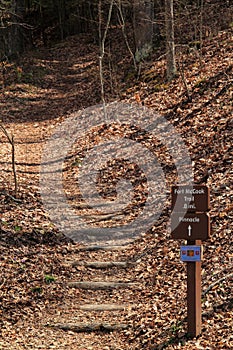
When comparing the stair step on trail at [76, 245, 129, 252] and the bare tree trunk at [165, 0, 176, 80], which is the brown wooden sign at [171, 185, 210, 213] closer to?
the stair step on trail at [76, 245, 129, 252]

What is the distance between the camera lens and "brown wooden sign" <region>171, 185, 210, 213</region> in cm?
562

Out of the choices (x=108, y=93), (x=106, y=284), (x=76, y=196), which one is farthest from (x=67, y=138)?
(x=106, y=284)

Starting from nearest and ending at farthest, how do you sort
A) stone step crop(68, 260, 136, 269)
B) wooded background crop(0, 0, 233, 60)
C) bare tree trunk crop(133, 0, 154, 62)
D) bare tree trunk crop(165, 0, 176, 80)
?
stone step crop(68, 260, 136, 269), bare tree trunk crop(165, 0, 176, 80), wooded background crop(0, 0, 233, 60), bare tree trunk crop(133, 0, 154, 62)

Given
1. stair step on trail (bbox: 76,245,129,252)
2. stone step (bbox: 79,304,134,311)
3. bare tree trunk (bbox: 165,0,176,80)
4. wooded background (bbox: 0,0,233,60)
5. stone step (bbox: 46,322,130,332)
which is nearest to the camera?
stone step (bbox: 46,322,130,332)

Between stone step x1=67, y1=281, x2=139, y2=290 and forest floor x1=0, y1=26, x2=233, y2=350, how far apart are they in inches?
3.9

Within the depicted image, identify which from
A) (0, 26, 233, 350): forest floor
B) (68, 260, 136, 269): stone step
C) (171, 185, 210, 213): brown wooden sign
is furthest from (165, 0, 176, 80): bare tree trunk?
(171, 185, 210, 213): brown wooden sign

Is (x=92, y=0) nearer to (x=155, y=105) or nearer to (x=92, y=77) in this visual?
(x=92, y=77)

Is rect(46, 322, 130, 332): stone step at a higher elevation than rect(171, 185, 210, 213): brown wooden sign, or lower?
lower

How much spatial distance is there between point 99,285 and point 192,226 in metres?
2.46

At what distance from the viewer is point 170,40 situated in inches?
588

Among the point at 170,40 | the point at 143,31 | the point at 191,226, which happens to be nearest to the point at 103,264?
the point at 191,226

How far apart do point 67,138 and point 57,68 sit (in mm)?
10751

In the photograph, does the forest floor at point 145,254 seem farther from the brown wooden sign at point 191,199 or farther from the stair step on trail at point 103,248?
the brown wooden sign at point 191,199

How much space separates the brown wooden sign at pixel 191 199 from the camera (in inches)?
221
